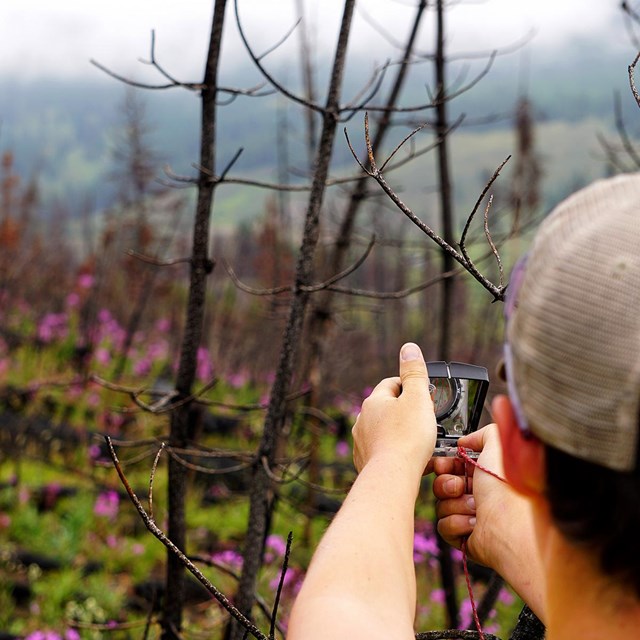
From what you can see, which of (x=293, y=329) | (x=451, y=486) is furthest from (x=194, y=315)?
(x=451, y=486)

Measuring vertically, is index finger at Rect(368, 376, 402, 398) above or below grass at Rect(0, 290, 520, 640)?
above

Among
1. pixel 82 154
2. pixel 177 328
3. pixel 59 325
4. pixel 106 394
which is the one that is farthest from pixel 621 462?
pixel 82 154

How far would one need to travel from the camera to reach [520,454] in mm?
750

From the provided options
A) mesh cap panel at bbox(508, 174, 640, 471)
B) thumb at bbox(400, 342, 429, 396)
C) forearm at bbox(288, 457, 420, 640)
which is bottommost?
forearm at bbox(288, 457, 420, 640)

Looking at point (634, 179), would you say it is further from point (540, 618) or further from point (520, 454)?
point (540, 618)

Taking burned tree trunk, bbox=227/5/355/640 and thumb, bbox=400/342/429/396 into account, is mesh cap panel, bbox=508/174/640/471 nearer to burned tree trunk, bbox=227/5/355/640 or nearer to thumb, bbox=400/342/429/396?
thumb, bbox=400/342/429/396

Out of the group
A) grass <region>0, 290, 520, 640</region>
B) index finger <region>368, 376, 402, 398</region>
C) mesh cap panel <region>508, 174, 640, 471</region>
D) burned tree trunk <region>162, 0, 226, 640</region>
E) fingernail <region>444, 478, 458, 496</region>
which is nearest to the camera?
mesh cap panel <region>508, 174, 640, 471</region>

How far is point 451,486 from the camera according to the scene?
4.40 ft

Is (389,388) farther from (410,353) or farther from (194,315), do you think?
(194,315)

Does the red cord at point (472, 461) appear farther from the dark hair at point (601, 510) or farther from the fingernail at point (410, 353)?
the dark hair at point (601, 510)

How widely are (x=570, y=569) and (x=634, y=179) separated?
1.29 feet

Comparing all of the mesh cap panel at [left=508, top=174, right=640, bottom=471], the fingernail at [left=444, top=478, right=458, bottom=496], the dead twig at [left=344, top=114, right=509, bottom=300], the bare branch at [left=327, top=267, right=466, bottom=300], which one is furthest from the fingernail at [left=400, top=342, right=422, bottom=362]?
the bare branch at [left=327, top=267, right=466, bottom=300]

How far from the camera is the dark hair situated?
2.17 ft

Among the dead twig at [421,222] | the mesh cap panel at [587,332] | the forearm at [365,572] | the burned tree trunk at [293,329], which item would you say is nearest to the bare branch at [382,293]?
the burned tree trunk at [293,329]
